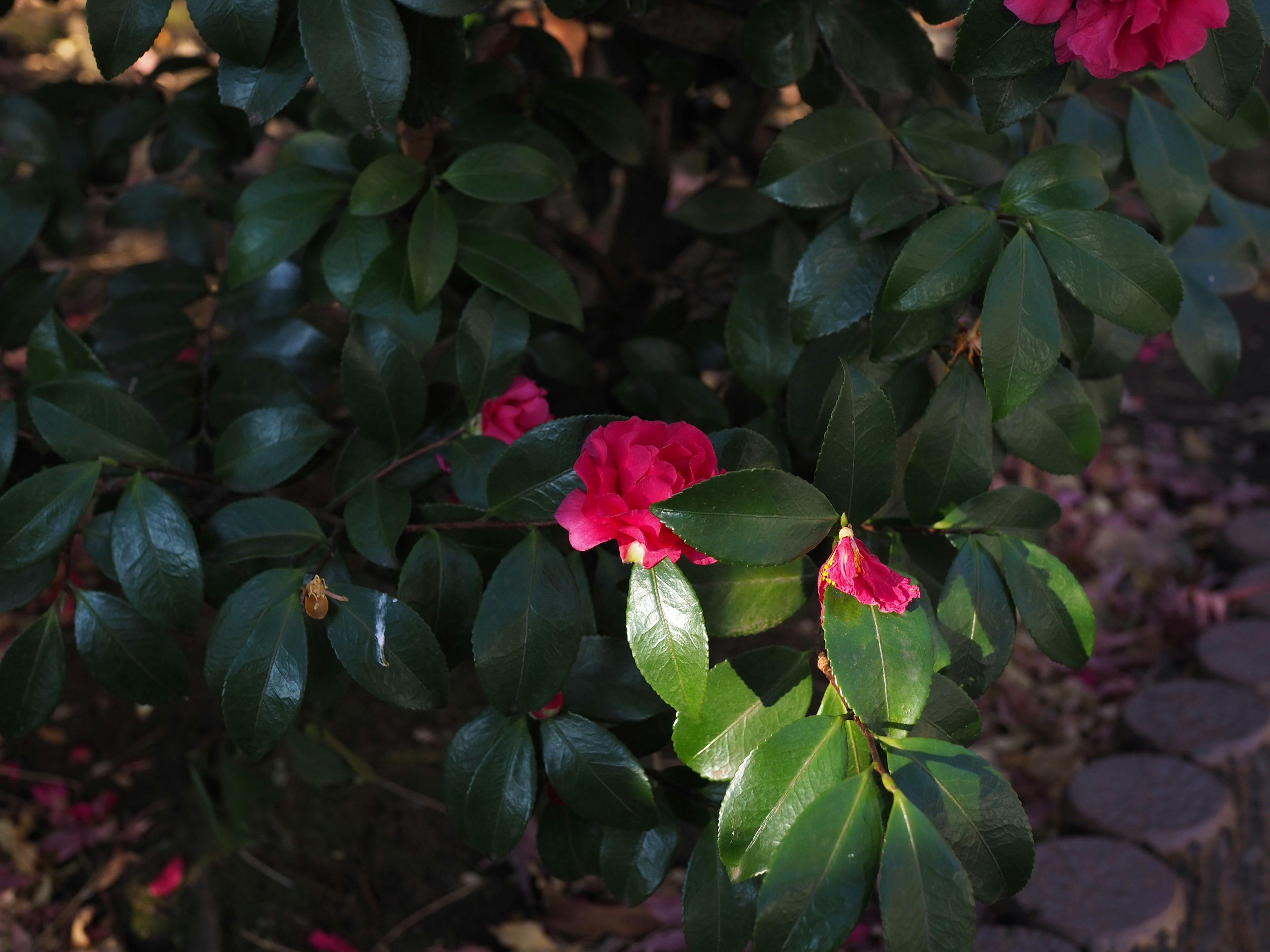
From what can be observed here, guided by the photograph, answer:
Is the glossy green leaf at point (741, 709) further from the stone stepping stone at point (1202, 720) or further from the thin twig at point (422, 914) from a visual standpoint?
the stone stepping stone at point (1202, 720)

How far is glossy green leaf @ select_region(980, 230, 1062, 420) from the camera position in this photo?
0.69m

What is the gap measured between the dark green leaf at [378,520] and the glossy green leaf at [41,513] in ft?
0.68

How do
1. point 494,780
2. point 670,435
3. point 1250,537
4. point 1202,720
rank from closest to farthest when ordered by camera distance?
point 670,435 < point 494,780 < point 1202,720 < point 1250,537

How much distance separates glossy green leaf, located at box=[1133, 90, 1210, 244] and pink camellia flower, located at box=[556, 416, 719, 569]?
22.9 inches

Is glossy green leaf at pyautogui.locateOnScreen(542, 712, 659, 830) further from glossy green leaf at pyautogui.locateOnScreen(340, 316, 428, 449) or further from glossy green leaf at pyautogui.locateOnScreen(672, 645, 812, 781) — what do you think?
glossy green leaf at pyautogui.locateOnScreen(340, 316, 428, 449)

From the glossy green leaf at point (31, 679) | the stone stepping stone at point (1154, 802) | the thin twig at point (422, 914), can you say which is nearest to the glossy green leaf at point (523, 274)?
the glossy green leaf at point (31, 679)

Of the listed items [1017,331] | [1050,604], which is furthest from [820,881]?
[1017,331]

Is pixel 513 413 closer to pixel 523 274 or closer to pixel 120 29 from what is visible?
pixel 523 274

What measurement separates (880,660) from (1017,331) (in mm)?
253

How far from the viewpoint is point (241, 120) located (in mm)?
1268

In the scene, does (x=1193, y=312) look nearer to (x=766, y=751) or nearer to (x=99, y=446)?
(x=766, y=751)

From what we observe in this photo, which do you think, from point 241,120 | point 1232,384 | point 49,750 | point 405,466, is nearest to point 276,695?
point 405,466

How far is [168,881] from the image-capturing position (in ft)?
5.31

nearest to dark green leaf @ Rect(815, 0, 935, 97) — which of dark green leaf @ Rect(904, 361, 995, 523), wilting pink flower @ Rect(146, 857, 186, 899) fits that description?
dark green leaf @ Rect(904, 361, 995, 523)
